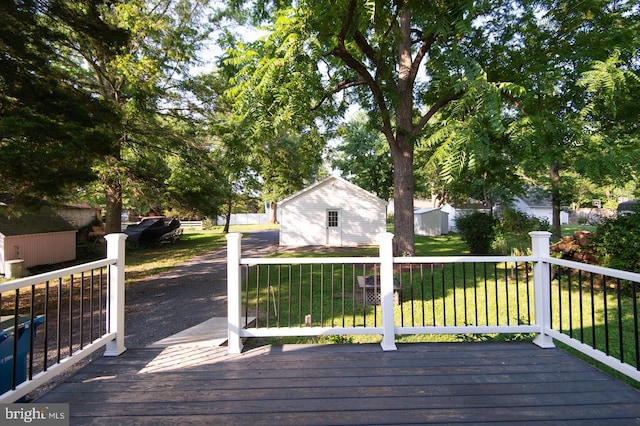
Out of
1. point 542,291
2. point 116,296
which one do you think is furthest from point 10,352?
point 542,291

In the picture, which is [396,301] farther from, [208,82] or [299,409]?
[208,82]

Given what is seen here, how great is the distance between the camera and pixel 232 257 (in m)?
3.14

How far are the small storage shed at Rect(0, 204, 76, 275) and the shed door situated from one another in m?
11.1

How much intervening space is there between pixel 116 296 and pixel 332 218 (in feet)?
45.1

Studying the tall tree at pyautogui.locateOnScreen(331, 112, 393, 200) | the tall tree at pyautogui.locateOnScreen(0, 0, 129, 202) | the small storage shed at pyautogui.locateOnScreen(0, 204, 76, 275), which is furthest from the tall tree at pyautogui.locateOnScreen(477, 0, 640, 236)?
the tall tree at pyautogui.locateOnScreen(331, 112, 393, 200)

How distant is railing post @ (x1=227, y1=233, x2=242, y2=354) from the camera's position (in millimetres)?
3111

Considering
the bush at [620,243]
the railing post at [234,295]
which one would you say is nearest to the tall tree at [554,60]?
the bush at [620,243]

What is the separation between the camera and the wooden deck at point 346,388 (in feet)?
6.93

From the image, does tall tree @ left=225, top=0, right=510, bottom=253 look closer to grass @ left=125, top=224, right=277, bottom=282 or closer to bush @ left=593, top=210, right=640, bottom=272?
bush @ left=593, top=210, right=640, bottom=272

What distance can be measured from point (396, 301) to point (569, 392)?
364 cm

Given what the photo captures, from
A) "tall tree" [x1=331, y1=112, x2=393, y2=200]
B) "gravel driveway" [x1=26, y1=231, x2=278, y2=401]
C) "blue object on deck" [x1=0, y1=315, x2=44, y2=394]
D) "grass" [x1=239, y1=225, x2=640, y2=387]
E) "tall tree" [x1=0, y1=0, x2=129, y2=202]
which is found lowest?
"gravel driveway" [x1=26, y1=231, x2=278, y2=401]

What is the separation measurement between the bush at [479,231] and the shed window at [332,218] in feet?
21.2

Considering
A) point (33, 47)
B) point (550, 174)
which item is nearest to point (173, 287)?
point (33, 47)

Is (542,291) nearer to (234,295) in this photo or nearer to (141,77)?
(234,295)
